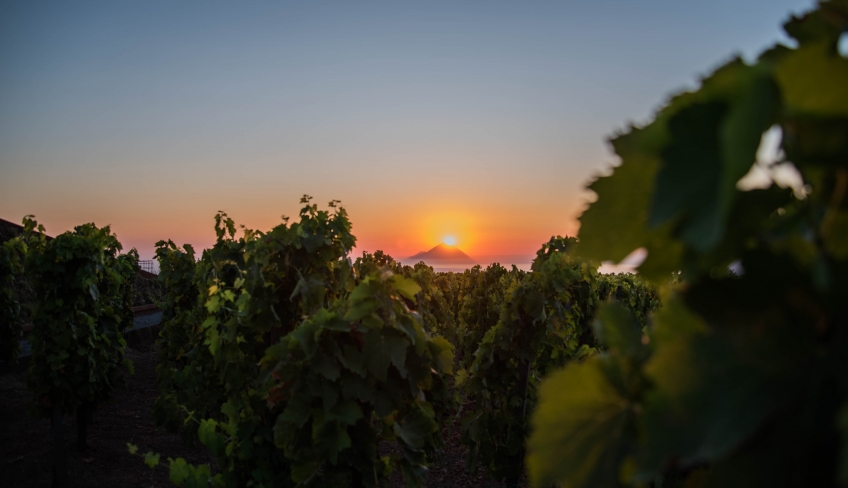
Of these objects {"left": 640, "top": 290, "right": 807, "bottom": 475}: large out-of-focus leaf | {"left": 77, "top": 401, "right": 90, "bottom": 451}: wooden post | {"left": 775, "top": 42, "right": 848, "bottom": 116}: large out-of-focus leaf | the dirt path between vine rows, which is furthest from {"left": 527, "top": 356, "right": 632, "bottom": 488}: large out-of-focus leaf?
{"left": 77, "top": 401, "right": 90, "bottom": 451}: wooden post

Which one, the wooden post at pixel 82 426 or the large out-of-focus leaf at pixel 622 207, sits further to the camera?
the wooden post at pixel 82 426

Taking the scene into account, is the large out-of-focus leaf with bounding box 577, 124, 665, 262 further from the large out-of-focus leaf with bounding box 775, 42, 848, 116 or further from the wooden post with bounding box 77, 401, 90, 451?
the wooden post with bounding box 77, 401, 90, 451

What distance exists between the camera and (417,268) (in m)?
12.7

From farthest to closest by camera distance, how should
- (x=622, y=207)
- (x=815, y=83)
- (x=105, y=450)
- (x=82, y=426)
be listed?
(x=105, y=450) → (x=82, y=426) → (x=622, y=207) → (x=815, y=83)

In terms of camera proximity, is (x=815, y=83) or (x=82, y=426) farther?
(x=82, y=426)

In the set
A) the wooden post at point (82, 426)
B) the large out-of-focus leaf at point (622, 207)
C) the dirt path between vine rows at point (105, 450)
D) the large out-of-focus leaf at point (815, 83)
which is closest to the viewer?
the large out-of-focus leaf at point (815, 83)

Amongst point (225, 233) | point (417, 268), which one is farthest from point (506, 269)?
point (225, 233)

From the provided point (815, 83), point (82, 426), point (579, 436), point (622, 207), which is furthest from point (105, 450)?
point (815, 83)

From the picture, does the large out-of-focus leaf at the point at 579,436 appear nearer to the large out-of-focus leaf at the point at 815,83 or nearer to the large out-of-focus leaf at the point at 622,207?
the large out-of-focus leaf at the point at 622,207

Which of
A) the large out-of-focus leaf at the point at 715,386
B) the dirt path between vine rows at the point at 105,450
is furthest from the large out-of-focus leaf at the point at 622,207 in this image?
the dirt path between vine rows at the point at 105,450

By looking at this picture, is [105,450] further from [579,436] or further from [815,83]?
[815,83]

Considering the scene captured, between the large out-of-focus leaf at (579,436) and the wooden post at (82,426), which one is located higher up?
the large out-of-focus leaf at (579,436)

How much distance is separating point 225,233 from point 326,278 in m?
3.32

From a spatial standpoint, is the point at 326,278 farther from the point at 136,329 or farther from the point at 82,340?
the point at 136,329
